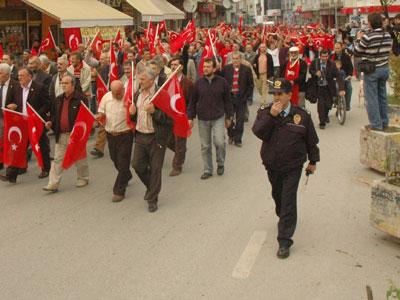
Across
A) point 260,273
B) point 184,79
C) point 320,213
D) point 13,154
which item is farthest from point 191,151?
point 260,273

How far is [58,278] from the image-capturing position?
5605mm

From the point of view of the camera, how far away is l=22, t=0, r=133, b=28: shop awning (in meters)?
17.7

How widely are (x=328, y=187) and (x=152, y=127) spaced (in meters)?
2.55

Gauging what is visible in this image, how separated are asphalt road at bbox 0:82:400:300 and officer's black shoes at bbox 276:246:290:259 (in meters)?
0.06

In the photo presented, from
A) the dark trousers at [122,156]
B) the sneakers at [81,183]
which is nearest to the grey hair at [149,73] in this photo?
the dark trousers at [122,156]

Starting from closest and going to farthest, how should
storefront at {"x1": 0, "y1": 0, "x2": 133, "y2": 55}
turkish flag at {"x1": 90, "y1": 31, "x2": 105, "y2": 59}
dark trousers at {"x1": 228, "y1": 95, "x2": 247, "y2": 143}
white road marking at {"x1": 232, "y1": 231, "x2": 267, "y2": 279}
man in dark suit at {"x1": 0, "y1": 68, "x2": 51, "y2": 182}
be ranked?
1. white road marking at {"x1": 232, "y1": 231, "x2": 267, "y2": 279}
2. man in dark suit at {"x1": 0, "y1": 68, "x2": 51, "y2": 182}
3. dark trousers at {"x1": 228, "y1": 95, "x2": 247, "y2": 143}
4. turkish flag at {"x1": 90, "y1": 31, "x2": 105, "y2": 59}
5. storefront at {"x1": 0, "y1": 0, "x2": 133, "y2": 55}

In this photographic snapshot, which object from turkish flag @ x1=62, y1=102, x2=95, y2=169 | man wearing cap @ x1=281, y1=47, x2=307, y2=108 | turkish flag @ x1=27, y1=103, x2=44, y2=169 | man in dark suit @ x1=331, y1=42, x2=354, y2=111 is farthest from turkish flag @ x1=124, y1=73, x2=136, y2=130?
man in dark suit @ x1=331, y1=42, x2=354, y2=111

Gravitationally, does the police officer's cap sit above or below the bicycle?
above

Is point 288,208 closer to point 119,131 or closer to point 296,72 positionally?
point 119,131

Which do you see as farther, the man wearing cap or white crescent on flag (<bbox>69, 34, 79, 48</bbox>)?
white crescent on flag (<bbox>69, 34, 79, 48</bbox>)

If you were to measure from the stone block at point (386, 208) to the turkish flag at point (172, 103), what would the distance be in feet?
→ 9.10

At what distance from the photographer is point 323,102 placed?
1315 centimetres

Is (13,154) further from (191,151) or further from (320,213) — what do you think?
(320,213)

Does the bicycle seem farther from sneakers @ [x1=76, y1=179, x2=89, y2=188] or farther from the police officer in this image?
the police officer
